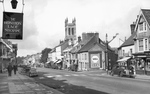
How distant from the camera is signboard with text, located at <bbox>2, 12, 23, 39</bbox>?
12353 mm

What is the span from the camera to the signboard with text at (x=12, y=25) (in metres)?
12.4

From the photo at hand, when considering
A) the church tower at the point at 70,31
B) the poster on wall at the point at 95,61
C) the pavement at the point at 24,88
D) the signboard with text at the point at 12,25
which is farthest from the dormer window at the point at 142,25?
the church tower at the point at 70,31

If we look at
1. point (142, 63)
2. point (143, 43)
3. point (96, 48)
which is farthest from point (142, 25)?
point (96, 48)

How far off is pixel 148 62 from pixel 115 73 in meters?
5.64

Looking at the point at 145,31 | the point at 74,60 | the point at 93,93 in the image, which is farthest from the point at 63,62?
the point at 93,93

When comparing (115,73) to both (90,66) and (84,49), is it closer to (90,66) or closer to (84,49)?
(90,66)

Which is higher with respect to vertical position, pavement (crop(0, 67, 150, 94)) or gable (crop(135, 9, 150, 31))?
gable (crop(135, 9, 150, 31))

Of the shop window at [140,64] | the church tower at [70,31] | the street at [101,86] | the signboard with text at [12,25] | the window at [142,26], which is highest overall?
the church tower at [70,31]

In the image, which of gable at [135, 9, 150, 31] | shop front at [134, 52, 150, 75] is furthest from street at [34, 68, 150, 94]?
gable at [135, 9, 150, 31]

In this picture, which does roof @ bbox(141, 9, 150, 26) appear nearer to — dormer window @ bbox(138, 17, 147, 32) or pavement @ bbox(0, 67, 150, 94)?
dormer window @ bbox(138, 17, 147, 32)

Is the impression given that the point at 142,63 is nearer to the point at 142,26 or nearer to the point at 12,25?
the point at 142,26

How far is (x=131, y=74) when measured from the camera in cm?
3350

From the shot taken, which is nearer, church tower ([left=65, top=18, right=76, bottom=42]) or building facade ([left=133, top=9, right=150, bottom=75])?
building facade ([left=133, top=9, right=150, bottom=75])

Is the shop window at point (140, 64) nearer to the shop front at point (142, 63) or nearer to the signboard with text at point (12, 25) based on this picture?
the shop front at point (142, 63)
